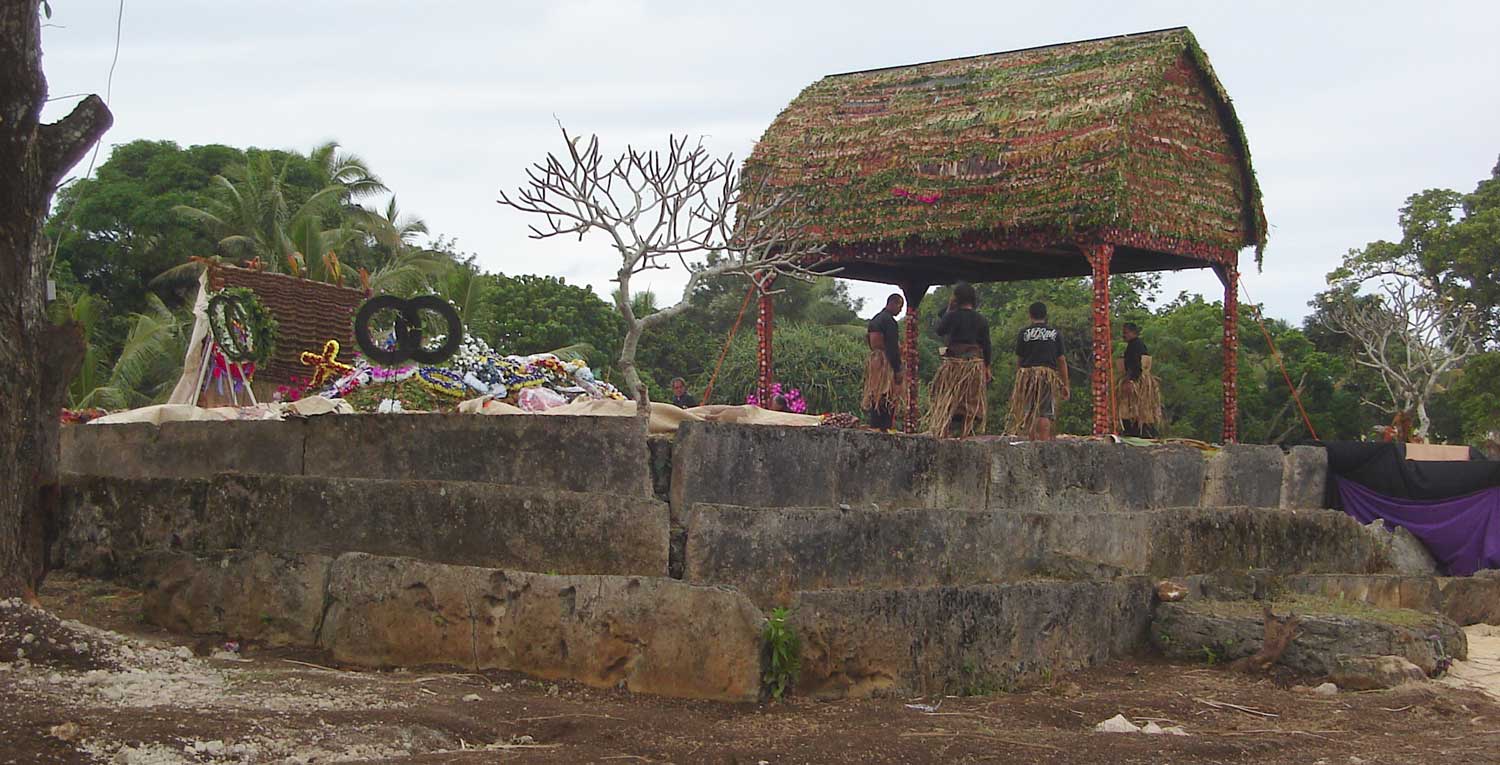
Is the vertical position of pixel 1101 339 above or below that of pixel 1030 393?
above

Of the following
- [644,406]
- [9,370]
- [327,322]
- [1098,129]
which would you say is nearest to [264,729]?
[9,370]

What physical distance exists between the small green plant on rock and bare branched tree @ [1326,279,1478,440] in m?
27.9

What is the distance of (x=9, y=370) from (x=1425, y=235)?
112 ft

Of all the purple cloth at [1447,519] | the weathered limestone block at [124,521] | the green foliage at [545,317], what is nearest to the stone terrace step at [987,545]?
the purple cloth at [1447,519]

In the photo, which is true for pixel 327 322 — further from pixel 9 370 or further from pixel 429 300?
pixel 9 370

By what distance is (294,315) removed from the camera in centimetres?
1102

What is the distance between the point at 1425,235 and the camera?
112ft

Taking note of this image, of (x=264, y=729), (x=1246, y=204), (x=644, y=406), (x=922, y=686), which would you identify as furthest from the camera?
(x=1246, y=204)

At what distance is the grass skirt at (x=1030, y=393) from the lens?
11492mm

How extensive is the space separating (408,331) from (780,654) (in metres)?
4.33

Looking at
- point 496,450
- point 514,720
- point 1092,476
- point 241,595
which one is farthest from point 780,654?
point 1092,476

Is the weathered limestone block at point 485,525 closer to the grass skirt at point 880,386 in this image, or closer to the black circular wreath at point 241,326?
the black circular wreath at point 241,326

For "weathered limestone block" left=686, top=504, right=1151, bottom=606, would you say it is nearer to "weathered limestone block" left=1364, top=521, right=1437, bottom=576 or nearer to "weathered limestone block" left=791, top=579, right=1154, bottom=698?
"weathered limestone block" left=791, top=579, right=1154, bottom=698

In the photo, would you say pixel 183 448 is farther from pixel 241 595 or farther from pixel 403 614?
pixel 403 614
